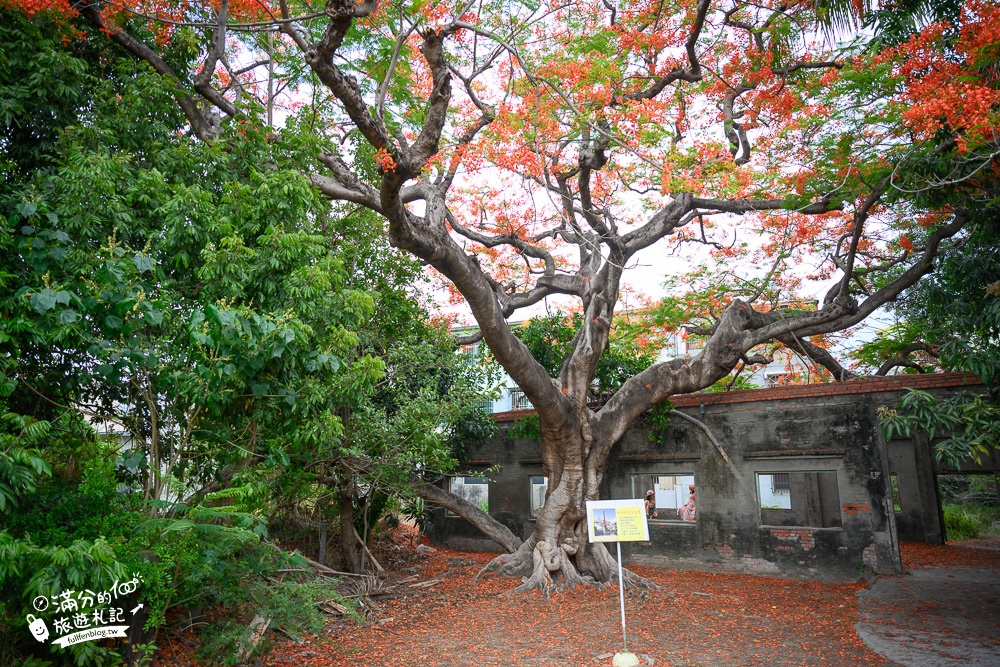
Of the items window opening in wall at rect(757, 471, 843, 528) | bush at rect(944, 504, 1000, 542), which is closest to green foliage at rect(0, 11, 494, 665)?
window opening in wall at rect(757, 471, 843, 528)

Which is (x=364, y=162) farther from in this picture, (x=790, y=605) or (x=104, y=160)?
(x=790, y=605)

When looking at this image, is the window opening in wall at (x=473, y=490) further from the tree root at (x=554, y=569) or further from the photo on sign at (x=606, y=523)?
the photo on sign at (x=606, y=523)

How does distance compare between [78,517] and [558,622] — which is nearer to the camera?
[78,517]

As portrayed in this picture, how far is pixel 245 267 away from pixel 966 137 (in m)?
6.64

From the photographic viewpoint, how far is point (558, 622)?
291 inches

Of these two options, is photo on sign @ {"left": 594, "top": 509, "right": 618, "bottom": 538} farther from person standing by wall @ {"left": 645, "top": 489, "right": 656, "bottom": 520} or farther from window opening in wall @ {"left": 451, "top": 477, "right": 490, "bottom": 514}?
window opening in wall @ {"left": 451, "top": 477, "right": 490, "bottom": 514}

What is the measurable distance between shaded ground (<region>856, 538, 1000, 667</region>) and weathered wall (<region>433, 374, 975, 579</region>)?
846 mm

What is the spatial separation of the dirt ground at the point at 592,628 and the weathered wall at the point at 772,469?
23.9 inches

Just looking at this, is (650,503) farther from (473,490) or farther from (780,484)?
(780,484)

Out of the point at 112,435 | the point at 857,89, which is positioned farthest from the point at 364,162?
Answer: the point at 857,89

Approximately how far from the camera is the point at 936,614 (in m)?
7.60

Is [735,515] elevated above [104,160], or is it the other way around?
[104,160]

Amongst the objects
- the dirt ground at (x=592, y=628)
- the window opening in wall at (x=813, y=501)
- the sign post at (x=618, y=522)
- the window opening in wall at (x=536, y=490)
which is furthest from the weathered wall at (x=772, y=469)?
the sign post at (x=618, y=522)

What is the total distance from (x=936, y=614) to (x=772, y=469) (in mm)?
3307
